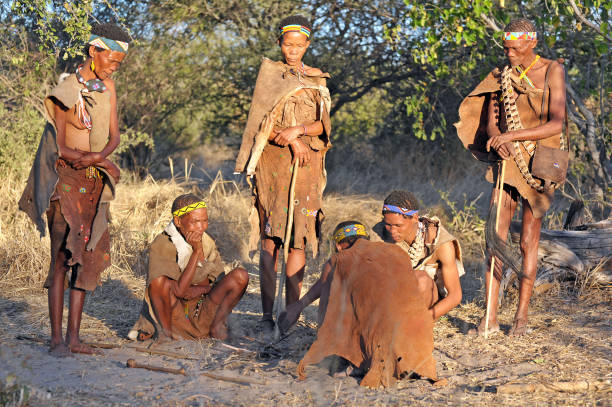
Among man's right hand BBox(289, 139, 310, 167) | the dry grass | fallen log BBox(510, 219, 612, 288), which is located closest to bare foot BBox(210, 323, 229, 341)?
the dry grass

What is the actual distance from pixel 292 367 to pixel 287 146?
156 centimetres

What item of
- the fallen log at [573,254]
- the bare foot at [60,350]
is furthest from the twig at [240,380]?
the fallen log at [573,254]

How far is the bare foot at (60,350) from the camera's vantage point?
411 cm

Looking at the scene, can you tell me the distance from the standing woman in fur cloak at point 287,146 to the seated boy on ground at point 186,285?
13.6 inches

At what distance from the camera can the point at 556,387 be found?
3555 millimetres

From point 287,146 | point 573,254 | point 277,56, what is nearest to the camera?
point 287,146

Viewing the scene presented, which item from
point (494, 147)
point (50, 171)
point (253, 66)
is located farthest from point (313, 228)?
point (253, 66)

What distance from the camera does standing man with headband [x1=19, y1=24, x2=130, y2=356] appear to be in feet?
13.0

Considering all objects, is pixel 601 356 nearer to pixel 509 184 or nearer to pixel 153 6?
pixel 509 184

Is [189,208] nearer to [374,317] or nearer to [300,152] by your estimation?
[300,152]

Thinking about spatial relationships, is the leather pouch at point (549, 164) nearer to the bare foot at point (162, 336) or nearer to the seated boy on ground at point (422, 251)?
the seated boy on ground at point (422, 251)

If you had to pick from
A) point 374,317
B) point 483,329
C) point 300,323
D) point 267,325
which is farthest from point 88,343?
point 483,329

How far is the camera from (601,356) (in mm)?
4113

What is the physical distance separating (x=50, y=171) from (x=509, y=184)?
2.87 m
